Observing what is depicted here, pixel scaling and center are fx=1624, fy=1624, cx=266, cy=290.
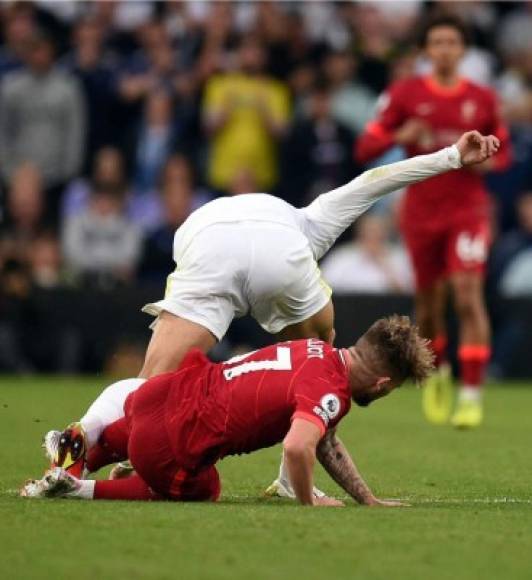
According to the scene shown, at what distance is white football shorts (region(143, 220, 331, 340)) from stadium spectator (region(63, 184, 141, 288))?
8.47 metres

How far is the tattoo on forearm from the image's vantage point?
7008 millimetres

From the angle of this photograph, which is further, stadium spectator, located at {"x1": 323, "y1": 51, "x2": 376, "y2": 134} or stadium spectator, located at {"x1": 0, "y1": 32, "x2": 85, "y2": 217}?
stadium spectator, located at {"x1": 323, "y1": 51, "x2": 376, "y2": 134}

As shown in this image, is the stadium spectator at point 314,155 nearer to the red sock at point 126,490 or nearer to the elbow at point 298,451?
the red sock at point 126,490

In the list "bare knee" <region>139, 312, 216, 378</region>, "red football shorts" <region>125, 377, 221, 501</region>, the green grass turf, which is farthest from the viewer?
"bare knee" <region>139, 312, 216, 378</region>

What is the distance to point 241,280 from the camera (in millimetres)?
7734

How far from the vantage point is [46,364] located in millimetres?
16172

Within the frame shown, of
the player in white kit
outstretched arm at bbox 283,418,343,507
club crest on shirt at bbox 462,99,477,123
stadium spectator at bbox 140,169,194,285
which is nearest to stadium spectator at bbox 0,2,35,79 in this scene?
stadium spectator at bbox 140,169,194,285

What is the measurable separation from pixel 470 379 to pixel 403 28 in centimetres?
693

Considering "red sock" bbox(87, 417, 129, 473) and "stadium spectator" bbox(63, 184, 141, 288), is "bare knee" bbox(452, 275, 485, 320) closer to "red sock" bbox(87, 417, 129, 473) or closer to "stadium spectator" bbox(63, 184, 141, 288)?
"red sock" bbox(87, 417, 129, 473)

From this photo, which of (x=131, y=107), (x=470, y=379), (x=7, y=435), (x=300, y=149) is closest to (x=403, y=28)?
(x=300, y=149)

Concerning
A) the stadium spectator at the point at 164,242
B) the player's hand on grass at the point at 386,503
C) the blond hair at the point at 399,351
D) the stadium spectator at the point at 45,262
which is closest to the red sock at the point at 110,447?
the player's hand on grass at the point at 386,503

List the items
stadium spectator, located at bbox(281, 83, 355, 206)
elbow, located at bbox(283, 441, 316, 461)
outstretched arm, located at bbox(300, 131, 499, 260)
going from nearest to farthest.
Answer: elbow, located at bbox(283, 441, 316, 461) → outstretched arm, located at bbox(300, 131, 499, 260) → stadium spectator, located at bbox(281, 83, 355, 206)

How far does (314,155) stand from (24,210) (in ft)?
9.97

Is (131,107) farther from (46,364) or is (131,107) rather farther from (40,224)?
(46,364)
